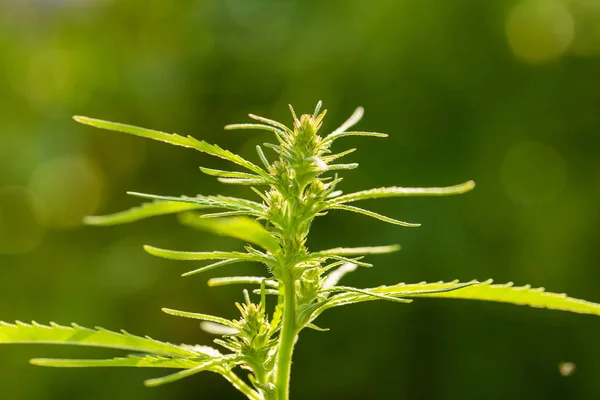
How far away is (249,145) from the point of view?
3119 millimetres

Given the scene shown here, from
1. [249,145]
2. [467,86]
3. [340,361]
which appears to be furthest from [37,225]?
[467,86]

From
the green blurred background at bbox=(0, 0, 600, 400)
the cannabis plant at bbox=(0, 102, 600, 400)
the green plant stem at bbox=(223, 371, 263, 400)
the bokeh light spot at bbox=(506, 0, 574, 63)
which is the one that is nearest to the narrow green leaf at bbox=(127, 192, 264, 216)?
the cannabis plant at bbox=(0, 102, 600, 400)

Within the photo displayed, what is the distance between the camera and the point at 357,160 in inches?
120

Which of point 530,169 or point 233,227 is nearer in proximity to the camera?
point 233,227

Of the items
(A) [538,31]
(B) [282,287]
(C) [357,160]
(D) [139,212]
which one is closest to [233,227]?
(D) [139,212]

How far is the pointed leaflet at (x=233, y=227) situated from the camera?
239mm

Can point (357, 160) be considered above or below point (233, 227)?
above

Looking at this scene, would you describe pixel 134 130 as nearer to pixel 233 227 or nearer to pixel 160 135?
pixel 160 135

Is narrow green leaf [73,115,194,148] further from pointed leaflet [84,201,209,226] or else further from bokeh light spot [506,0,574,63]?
bokeh light spot [506,0,574,63]

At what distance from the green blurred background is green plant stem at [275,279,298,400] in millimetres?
2409

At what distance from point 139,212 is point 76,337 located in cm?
13

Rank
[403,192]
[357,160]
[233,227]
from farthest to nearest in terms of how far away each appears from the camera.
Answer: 1. [357,160]
2. [403,192]
3. [233,227]

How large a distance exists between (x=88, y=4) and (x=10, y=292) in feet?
5.19

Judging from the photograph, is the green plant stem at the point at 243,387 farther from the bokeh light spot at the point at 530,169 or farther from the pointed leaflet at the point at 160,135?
the bokeh light spot at the point at 530,169
